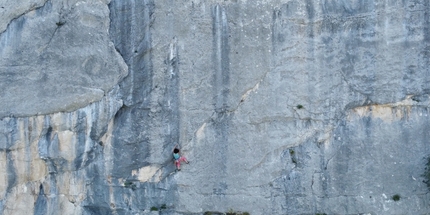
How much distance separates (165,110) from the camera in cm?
883

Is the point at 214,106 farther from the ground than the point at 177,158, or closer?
farther from the ground

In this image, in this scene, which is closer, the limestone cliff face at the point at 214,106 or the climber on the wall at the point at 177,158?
the limestone cliff face at the point at 214,106

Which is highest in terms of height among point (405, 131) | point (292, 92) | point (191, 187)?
point (292, 92)

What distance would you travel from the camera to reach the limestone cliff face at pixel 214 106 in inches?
339

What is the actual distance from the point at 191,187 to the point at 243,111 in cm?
143

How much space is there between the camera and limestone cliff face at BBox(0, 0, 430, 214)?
339 inches

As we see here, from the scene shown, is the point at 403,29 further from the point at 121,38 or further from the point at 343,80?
the point at 121,38

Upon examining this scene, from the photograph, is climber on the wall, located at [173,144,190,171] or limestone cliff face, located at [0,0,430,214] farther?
climber on the wall, located at [173,144,190,171]

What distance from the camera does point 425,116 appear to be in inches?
338

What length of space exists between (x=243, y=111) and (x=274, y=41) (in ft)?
3.86

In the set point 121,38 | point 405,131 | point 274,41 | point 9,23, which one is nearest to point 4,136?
point 9,23

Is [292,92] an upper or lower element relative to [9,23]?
lower

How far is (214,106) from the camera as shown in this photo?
28.9ft

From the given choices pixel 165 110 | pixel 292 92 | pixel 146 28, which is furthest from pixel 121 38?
pixel 292 92
